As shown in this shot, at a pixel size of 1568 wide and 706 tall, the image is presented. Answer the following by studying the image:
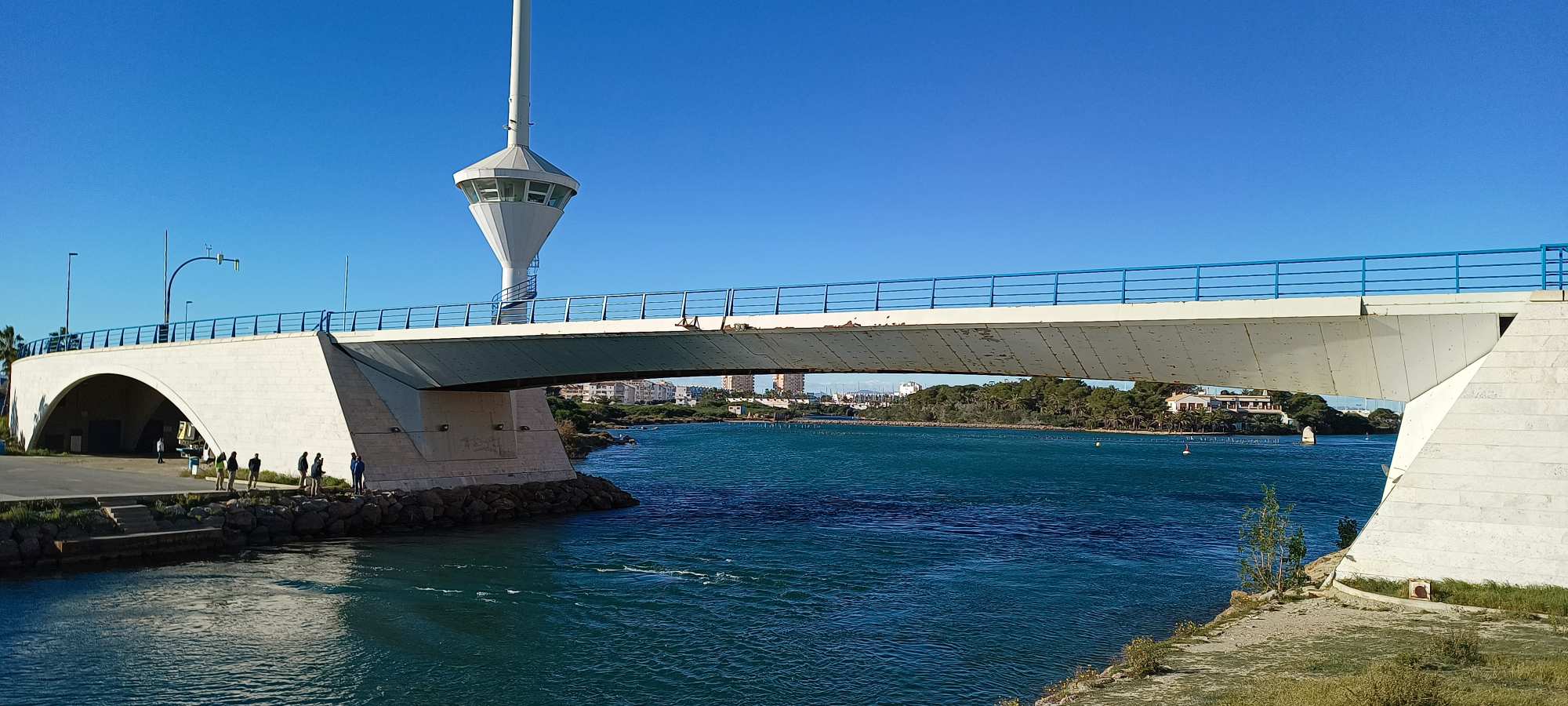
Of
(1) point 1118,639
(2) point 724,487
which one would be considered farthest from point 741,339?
(2) point 724,487

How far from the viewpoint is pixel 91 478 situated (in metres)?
34.5

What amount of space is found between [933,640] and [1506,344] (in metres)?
11.7

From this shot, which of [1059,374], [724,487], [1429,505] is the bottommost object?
[724,487]

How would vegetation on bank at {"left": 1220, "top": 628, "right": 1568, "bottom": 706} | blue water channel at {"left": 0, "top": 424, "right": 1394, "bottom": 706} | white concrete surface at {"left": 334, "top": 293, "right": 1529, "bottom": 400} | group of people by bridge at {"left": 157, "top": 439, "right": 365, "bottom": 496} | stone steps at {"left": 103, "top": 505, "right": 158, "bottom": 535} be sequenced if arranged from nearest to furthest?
vegetation on bank at {"left": 1220, "top": 628, "right": 1568, "bottom": 706} < blue water channel at {"left": 0, "top": 424, "right": 1394, "bottom": 706} < white concrete surface at {"left": 334, "top": 293, "right": 1529, "bottom": 400} < stone steps at {"left": 103, "top": 505, "right": 158, "bottom": 535} < group of people by bridge at {"left": 157, "top": 439, "right": 365, "bottom": 496}

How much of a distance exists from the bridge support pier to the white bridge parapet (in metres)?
0.03

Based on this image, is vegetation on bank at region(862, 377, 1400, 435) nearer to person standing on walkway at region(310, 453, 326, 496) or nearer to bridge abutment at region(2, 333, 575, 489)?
bridge abutment at region(2, 333, 575, 489)

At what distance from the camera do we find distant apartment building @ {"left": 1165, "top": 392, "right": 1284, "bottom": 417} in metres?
178

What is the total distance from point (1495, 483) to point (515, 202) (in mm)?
35462

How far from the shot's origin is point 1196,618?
20172mm

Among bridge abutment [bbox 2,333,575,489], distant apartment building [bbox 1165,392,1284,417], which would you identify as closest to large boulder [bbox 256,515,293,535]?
bridge abutment [bbox 2,333,575,489]

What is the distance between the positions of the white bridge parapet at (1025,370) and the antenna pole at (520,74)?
41.4 feet

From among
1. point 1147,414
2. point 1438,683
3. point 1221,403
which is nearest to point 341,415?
point 1438,683

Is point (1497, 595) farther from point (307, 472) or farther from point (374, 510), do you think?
point (307, 472)

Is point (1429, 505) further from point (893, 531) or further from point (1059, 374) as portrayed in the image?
point (893, 531)
